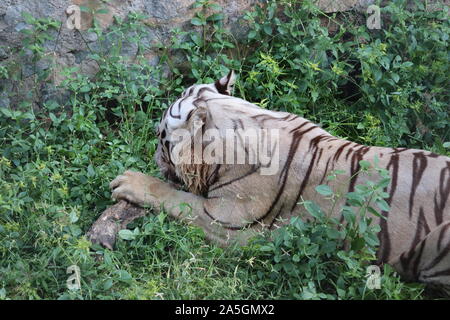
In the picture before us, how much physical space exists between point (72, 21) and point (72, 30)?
5 cm

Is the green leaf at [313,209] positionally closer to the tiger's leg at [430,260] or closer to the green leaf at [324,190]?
the green leaf at [324,190]

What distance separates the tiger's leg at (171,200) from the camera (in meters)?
3.51

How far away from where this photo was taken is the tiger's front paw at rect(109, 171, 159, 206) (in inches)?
143

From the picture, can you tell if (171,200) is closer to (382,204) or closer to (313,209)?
(313,209)

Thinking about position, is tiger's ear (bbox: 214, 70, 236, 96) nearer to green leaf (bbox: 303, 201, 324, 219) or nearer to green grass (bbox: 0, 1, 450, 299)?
green grass (bbox: 0, 1, 450, 299)

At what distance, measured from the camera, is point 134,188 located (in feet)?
12.0

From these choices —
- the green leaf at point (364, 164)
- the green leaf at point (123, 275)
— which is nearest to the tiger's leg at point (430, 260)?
the green leaf at point (364, 164)

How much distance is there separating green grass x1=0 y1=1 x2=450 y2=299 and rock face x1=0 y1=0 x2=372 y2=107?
0.24 feet

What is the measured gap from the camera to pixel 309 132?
3.60m
